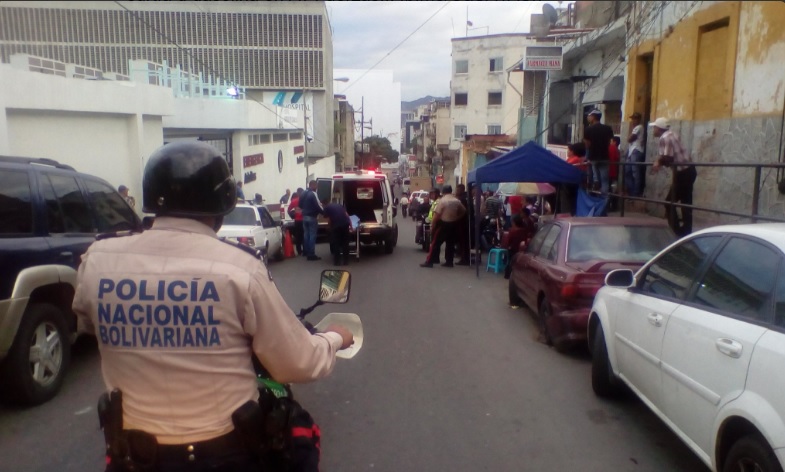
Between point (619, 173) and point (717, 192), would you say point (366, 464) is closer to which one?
point (717, 192)

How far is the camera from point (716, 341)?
3.77 metres

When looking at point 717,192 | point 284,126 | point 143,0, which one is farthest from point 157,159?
point 143,0

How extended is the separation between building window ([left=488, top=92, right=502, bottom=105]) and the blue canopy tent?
137ft

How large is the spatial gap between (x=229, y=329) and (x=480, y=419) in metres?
3.87

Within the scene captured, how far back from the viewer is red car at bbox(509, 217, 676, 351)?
738cm

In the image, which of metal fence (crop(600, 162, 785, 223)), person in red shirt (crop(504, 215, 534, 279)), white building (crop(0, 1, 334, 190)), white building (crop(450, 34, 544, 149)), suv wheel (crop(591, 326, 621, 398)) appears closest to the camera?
suv wheel (crop(591, 326, 621, 398))

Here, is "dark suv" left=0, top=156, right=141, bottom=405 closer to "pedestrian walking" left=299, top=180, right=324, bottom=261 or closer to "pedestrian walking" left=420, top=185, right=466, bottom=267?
"pedestrian walking" left=420, top=185, right=466, bottom=267

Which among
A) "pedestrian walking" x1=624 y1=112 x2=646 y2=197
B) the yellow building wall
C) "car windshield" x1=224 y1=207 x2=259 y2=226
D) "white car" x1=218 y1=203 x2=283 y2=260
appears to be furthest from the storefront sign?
the yellow building wall

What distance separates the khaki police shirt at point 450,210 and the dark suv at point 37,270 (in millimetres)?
9372

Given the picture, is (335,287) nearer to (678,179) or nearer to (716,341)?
(716,341)

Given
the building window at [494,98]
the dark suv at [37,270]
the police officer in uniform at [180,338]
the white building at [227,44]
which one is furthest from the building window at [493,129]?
the police officer in uniform at [180,338]

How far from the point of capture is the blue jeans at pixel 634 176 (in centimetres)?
1262

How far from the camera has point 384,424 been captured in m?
5.54

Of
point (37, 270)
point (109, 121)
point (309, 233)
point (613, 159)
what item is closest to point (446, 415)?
point (37, 270)
